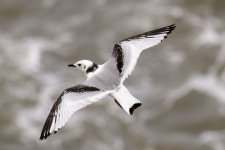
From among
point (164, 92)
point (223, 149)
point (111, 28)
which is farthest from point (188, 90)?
point (111, 28)

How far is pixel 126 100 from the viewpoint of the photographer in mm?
4938

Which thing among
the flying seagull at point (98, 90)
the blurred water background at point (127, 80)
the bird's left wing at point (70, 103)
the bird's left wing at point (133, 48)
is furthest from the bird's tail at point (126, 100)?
the blurred water background at point (127, 80)

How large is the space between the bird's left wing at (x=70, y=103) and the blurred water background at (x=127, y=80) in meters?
4.09

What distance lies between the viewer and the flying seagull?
16.3ft

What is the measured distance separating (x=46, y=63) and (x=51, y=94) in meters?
0.80

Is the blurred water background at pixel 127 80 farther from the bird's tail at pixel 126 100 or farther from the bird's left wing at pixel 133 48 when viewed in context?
the bird's tail at pixel 126 100

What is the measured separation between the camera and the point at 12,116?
381 inches

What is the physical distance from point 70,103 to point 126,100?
0.52m

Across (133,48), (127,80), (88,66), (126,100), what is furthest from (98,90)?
(127,80)

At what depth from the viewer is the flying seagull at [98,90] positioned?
495 centimetres

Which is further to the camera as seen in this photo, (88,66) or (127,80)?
(127,80)

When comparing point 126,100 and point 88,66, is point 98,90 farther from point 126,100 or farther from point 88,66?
point 88,66

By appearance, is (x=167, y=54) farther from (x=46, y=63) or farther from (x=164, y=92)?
(x=46, y=63)

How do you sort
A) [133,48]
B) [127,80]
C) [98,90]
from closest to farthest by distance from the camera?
[98,90]
[133,48]
[127,80]
